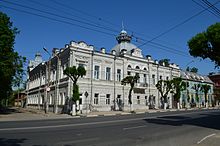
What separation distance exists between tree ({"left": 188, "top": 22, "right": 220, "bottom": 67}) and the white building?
63.2 feet

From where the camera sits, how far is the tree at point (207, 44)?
16.2 meters

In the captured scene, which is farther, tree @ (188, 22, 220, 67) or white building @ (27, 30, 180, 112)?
white building @ (27, 30, 180, 112)

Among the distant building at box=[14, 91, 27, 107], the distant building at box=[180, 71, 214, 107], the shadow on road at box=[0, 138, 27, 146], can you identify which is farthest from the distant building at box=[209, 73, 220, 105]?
the shadow on road at box=[0, 138, 27, 146]

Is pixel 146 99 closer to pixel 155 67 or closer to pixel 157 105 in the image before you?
pixel 157 105

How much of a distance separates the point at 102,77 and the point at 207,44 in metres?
22.9

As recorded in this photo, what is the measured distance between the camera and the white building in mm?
35875

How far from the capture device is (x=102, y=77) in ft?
126

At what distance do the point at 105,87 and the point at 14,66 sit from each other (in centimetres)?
1381

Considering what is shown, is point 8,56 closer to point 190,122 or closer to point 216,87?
point 190,122

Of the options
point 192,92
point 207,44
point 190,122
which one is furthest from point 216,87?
point 207,44

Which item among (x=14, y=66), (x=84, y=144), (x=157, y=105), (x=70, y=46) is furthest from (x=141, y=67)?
(x=84, y=144)

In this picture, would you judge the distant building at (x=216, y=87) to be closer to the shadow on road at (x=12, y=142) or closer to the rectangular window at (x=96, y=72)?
the rectangular window at (x=96, y=72)

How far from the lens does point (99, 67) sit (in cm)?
3841

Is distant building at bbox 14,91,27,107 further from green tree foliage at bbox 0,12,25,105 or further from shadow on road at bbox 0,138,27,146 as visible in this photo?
shadow on road at bbox 0,138,27,146
